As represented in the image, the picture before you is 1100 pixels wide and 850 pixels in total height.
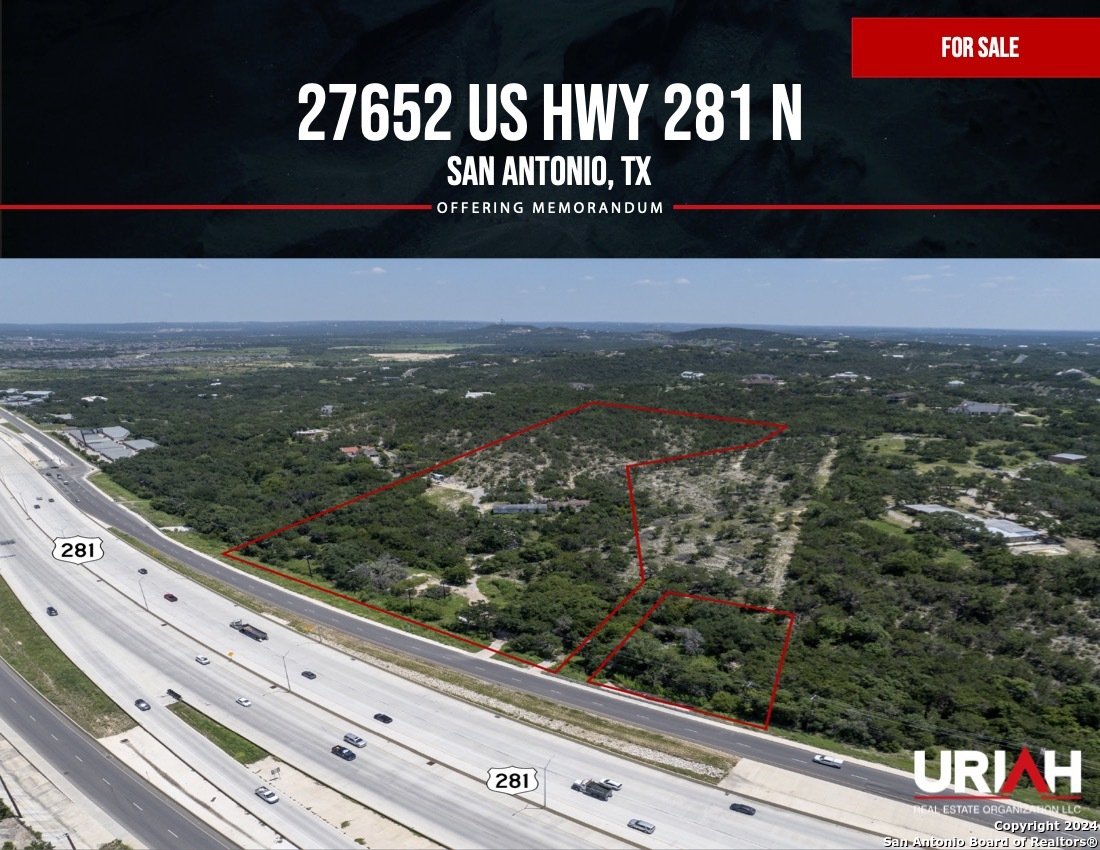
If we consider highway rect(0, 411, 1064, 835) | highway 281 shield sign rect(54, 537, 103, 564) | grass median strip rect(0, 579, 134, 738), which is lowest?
highway rect(0, 411, 1064, 835)

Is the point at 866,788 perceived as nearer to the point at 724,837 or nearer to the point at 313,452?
the point at 724,837

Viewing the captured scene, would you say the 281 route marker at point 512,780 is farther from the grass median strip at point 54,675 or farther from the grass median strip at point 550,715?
the grass median strip at point 54,675

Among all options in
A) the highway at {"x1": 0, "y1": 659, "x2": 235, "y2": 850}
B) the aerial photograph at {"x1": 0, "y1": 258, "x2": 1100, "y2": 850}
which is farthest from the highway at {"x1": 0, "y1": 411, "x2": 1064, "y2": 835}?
the highway at {"x1": 0, "y1": 659, "x2": 235, "y2": 850}

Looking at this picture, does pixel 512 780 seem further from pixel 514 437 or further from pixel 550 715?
pixel 514 437

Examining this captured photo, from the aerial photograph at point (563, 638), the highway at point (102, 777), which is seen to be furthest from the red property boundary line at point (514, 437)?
the highway at point (102, 777)

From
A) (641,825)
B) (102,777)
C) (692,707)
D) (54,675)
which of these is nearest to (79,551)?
(54,675)

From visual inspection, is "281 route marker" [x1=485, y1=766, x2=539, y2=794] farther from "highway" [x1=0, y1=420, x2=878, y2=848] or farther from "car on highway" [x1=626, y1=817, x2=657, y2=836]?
"car on highway" [x1=626, y1=817, x2=657, y2=836]
